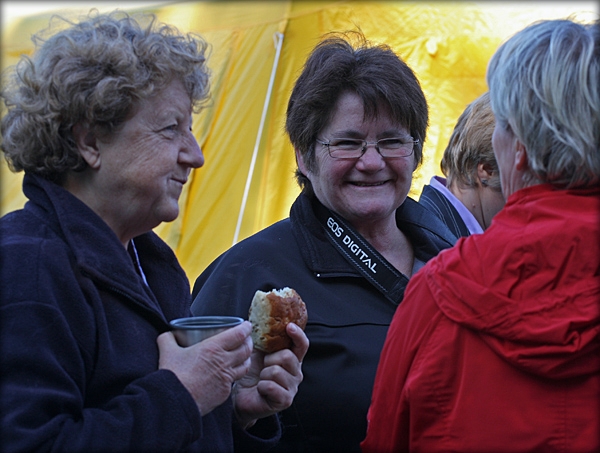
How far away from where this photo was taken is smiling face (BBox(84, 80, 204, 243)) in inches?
60.7

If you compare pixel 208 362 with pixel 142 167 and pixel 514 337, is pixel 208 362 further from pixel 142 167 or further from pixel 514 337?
pixel 514 337

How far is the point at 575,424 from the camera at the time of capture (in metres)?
1.28

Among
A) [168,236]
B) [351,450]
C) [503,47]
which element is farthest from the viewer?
[168,236]

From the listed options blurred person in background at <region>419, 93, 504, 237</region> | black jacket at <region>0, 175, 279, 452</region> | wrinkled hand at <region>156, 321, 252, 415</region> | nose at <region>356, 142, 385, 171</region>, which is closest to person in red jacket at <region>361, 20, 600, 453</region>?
wrinkled hand at <region>156, 321, 252, 415</region>

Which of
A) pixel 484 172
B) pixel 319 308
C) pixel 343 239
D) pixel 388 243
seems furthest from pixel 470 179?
pixel 319 308

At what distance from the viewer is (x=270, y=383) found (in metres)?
1.72

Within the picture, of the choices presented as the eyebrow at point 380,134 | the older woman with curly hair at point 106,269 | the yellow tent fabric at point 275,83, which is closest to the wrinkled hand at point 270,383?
the older woman with curly hair at point 106,269

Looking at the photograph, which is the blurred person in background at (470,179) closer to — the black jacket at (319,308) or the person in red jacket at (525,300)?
the black jacket at (319,308)

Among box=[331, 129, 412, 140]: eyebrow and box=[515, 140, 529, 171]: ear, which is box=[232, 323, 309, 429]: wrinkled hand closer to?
box=[515, 140, 529, 171]: ear

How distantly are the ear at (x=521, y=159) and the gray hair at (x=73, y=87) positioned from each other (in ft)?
2.50

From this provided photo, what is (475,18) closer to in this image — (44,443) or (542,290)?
(542,290)

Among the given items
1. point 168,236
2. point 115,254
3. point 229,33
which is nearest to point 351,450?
point 115,254

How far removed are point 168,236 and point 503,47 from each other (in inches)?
172

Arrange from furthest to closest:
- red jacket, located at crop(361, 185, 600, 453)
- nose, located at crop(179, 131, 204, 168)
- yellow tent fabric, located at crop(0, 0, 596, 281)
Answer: yellow tent fabric, located at crop(0, 0, 596, 281)
nose, located at crop(179, 131, 204, 168)
red jacket, located at crop(361, 185, 600, 453)
